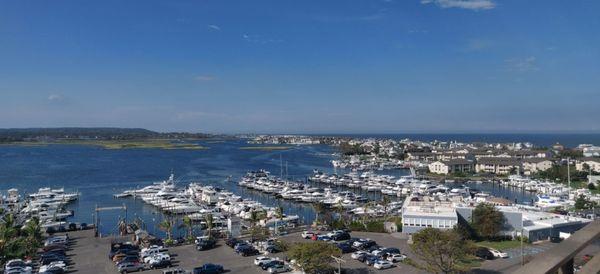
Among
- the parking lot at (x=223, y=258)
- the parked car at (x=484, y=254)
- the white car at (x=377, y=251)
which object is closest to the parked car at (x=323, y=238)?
the parking lot at (x=223, y=258)

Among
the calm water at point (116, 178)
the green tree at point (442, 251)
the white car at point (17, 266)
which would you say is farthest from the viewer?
the calm water at point (116, 178)

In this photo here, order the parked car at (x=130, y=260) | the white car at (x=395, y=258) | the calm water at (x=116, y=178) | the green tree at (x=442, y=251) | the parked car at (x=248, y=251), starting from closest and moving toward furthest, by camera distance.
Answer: the green tree at (x=442, y=251) → the white car at (x=395, y=258) → the parked car at (x=130, y=260) → the parked car at (x=248, y=251) → the calm water at (x=116, y=178)

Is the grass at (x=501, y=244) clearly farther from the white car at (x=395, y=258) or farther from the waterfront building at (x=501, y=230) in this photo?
the white car at (x=395, y=258)

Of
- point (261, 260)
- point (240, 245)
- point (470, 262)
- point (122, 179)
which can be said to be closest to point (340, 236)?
point (240, 245)

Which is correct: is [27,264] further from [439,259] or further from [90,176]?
[90,176]

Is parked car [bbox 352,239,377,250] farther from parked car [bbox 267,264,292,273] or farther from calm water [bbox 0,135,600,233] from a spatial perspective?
calm water [bbox 0,135,600,233]

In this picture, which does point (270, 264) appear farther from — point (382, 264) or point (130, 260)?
point (130, 260)

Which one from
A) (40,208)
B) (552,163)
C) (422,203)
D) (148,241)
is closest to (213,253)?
(148,241)
